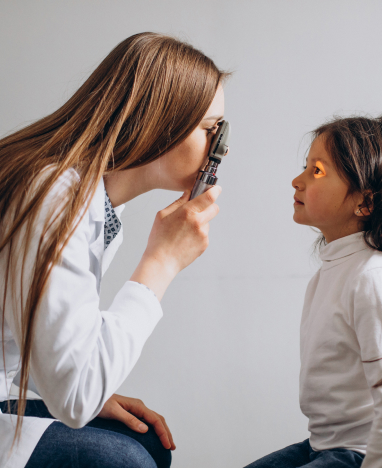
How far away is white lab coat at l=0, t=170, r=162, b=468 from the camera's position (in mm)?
507

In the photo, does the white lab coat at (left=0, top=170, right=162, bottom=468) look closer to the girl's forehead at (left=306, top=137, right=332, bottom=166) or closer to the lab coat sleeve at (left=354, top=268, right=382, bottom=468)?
the lab coat sleeve at (left=354, top=268, right=382, bottom=468)

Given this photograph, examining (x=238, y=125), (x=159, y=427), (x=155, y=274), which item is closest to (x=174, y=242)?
(x=155, y=274)

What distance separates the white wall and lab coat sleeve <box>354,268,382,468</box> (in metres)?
0.63

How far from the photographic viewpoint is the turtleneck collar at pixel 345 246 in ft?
2.76

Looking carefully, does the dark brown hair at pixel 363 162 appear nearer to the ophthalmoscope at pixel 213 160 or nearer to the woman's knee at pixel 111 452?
the ophthalmoscope at pixel 213 160

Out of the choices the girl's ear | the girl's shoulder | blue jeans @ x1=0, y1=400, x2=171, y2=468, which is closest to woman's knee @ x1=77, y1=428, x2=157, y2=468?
blue jeans @ x1=0, y1=400, x2=171, y2=468

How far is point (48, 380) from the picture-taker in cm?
51

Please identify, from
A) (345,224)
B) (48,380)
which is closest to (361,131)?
(345,224)

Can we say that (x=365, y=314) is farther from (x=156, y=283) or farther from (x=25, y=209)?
(x=25, y=209)

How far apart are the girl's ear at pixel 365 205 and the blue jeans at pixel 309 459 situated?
454mm

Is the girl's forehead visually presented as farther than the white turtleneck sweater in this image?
Yes

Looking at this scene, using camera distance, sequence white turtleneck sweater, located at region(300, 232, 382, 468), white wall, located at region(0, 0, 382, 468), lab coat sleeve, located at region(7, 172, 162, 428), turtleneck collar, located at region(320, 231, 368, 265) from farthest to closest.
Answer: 1. white wall, located at region(0, 0, 382, 468)
2. turtleneck collar, located at region(320, 231, 368, 265)
3. white turtleneck sweater, located at region(300, 232, 382, 468)
4. lab coat sleeve, located at region(7, 172, 162, 428)

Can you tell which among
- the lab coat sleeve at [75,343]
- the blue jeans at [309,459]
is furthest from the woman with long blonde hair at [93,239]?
the blue jeans at [309,459]

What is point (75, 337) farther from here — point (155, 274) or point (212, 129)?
point (212, 129)
